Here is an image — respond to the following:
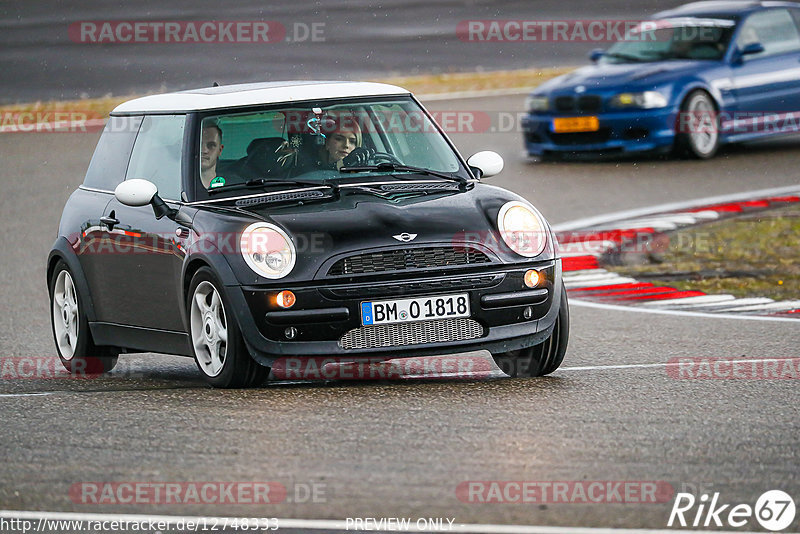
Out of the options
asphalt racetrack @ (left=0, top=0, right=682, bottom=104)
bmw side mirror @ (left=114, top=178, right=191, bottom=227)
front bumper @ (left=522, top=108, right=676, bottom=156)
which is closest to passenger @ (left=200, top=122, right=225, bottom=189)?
bmw side mirror @ (left=114, top=178, right=191, bottom=227)

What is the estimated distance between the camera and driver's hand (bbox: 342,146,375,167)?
29.3ft

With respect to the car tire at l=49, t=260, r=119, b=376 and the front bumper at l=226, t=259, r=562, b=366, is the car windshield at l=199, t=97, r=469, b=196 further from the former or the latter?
the car tire at l=49, t=260, r=119, b=376

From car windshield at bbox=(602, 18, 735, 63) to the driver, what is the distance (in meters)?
11.0

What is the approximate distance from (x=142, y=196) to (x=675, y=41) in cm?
1226

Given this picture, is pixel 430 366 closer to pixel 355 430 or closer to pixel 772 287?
pixel 355 430

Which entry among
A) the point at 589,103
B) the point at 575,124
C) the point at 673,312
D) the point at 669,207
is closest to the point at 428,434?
the point at 673,312

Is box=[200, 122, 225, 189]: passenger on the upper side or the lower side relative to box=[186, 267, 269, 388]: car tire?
upper

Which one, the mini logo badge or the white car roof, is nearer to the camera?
the mini logo badge

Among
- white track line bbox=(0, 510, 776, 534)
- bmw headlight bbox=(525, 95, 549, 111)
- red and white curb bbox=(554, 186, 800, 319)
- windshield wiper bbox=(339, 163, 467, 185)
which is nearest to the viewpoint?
white track line bbox=(0, 510, 776, 534)

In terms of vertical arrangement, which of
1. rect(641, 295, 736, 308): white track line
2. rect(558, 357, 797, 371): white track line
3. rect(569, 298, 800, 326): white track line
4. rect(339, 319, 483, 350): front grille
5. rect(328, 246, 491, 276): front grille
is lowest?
rect(641, 295, 736, 308): white track line

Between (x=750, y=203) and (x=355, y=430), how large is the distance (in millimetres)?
10759

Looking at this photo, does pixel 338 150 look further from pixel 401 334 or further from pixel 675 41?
pixel 675 41

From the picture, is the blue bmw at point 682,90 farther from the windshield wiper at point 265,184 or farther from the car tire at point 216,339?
the car tire at point 216,339

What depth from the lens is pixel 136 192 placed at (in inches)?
338
